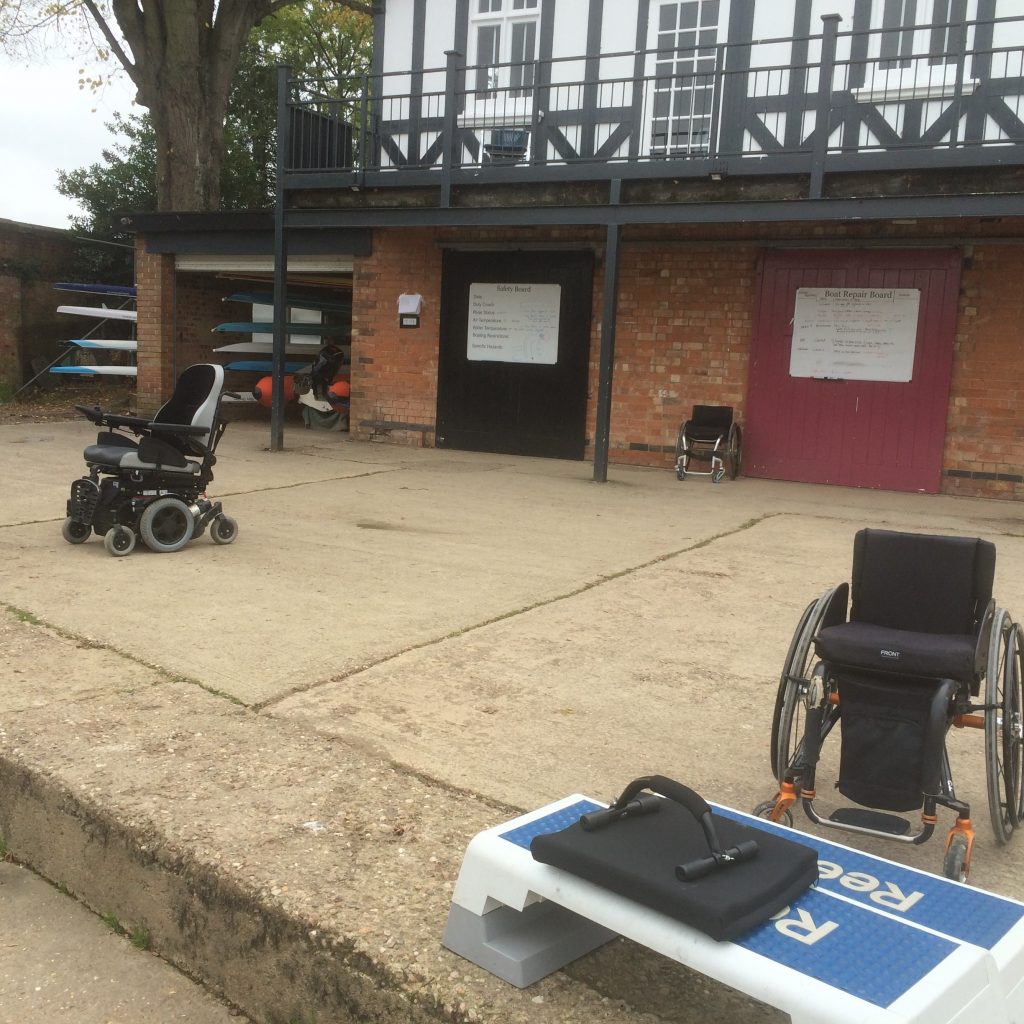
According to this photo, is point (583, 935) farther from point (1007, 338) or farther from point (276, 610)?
point (1007, 338)

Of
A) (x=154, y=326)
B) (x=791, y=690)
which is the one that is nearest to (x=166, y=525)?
(x=791, y=690)

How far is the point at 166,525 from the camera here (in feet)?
21.3

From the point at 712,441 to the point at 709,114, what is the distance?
11.6 feet

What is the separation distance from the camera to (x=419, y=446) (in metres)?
13.3

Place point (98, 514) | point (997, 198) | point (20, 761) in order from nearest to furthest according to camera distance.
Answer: point (20, 761) < point (98, 514) < point (997, 198)

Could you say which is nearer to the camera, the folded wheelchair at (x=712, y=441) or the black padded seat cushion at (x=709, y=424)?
the folded wheelchair at (x=712, y=441)

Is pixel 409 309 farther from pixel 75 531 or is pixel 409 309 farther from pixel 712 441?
pixel 75 531

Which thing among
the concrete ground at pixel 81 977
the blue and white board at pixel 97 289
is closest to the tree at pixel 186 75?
the blue and white board at pixel 97 289

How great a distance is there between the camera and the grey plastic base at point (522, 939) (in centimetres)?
221

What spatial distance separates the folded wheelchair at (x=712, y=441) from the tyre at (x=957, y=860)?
329 inches

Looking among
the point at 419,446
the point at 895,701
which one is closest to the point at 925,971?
the point at 895,701

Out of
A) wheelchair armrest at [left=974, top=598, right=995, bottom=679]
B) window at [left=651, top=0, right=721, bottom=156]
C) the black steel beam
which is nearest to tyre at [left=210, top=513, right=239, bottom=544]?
wheelchair armrest at [left=974, top=598, right=995, bottom=679]

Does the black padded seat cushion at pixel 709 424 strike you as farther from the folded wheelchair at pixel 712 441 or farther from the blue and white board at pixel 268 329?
the blue and white board at pixel 268 329

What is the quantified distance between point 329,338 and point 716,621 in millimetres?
12197
